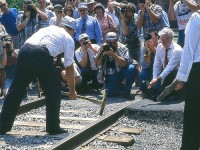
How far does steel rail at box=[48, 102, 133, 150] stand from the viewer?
6160 mm

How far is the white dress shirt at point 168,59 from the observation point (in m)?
9.20

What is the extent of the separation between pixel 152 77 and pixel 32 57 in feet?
13.1

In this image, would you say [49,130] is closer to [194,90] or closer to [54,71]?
[54,71]

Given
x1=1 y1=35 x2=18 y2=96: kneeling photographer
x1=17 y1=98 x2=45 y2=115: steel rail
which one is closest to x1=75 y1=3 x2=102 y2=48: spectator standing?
x1=1 y1=35 x2=18 y2=96: kneeling photographer

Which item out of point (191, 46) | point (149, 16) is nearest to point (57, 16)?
point (149, 16)

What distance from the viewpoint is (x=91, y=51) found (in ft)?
35.5

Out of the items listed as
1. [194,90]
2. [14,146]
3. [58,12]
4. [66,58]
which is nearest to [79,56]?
[58,12]

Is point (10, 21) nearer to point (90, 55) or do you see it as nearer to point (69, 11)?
point (69, 11)

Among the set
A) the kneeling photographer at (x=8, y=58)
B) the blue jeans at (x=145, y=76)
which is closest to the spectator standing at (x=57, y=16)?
the kneeling photographer at (x=8, y=58)

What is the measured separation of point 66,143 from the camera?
20.4 feet

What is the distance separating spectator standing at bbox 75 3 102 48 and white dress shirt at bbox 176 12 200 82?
21.9 ft

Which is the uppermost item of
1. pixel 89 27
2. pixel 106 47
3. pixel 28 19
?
pixel 28 19

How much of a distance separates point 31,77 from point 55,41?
0.63 metres

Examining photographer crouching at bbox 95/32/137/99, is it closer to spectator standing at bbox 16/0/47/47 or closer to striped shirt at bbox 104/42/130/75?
striped shirt at bbox 104/42/130/75
